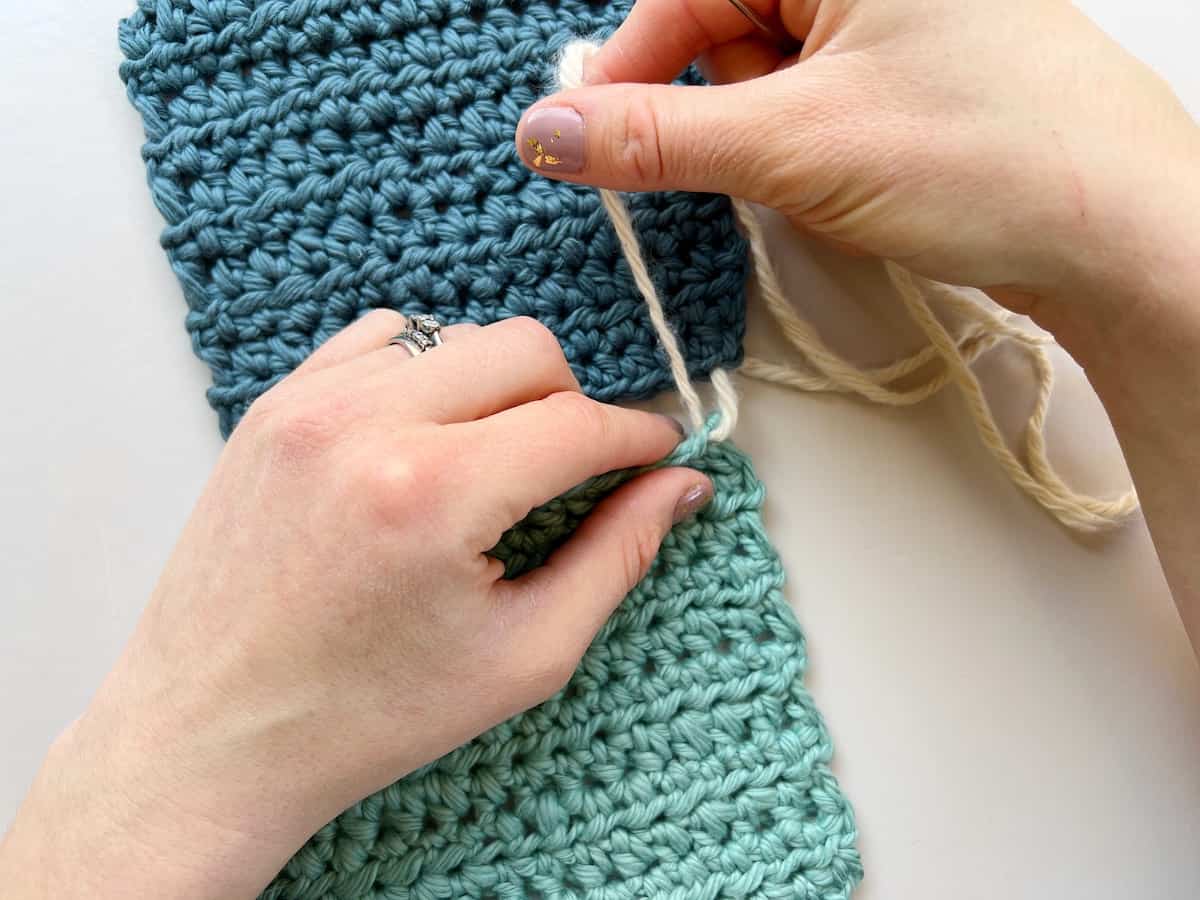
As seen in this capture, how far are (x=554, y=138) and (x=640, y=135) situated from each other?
71mm

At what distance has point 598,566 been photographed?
0.71 metres

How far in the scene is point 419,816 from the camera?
2.49 feet

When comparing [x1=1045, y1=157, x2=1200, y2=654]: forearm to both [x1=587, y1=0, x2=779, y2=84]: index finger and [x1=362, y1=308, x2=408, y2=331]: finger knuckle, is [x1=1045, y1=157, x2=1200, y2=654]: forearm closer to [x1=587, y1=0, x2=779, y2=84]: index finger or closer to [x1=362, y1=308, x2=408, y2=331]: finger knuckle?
[x1=587, y1=0, x2=779, y2=84]: index finger

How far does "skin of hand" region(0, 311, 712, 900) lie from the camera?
62 centimetres

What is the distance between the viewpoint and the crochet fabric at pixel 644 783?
761 mm

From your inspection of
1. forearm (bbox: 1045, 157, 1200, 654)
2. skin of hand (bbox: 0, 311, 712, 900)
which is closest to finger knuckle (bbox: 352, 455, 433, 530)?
skin of hand (bbox: 0, 311, 712, 900)

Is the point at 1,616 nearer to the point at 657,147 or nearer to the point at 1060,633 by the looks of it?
the point at 657,147

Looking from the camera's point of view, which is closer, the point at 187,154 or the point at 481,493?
the point at 481,493

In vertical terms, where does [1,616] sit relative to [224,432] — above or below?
below

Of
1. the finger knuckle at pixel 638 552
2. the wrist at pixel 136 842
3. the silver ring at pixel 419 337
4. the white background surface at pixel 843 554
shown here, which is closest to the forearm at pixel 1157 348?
the white background surface at pixel 843 554

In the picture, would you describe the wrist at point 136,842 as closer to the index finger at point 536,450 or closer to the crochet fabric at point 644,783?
the crochet fabric at point 644,783

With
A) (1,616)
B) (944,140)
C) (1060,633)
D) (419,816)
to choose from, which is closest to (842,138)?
(944,140)

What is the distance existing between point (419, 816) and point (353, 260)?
51cm

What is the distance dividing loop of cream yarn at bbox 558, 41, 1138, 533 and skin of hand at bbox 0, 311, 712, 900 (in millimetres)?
242
